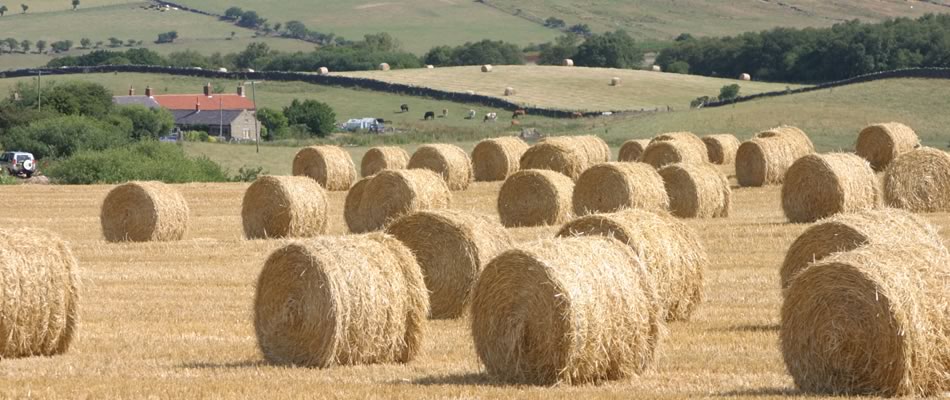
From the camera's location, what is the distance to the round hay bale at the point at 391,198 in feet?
89.6

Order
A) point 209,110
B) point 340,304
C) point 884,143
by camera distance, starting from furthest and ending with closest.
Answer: point 209,110
point 884,143
point 340,304

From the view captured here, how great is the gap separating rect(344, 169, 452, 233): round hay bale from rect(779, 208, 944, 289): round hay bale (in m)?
11.9

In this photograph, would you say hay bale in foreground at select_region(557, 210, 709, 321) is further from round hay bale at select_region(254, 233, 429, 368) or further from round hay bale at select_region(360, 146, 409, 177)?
round hay bale at select_region(360, 146, 409, 177)

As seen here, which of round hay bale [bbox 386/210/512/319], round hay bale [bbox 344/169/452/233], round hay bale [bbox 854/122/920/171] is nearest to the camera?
round hay bale [bbox 386/210/512/319]

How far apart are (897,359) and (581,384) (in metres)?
2.39

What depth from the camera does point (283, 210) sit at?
27109 mm

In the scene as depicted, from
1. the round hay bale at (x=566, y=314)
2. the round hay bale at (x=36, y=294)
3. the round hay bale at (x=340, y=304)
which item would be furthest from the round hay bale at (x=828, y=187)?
the round hay bale at (x=36, y=294)

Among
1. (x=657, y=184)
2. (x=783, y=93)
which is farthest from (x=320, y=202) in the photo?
(x=783, y=93)

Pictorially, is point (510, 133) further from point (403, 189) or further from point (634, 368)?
point (634, 368)

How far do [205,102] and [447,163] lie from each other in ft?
182

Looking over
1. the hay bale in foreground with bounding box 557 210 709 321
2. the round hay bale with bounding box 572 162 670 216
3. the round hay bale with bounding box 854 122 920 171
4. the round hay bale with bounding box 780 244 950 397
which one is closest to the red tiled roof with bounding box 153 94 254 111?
the round hay bale with bounding box 854 122 920 171

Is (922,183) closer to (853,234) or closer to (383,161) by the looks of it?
(853,234)

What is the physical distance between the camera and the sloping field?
84.5 metres

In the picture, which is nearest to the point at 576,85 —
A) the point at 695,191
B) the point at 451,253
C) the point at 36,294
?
the point at 695,191
